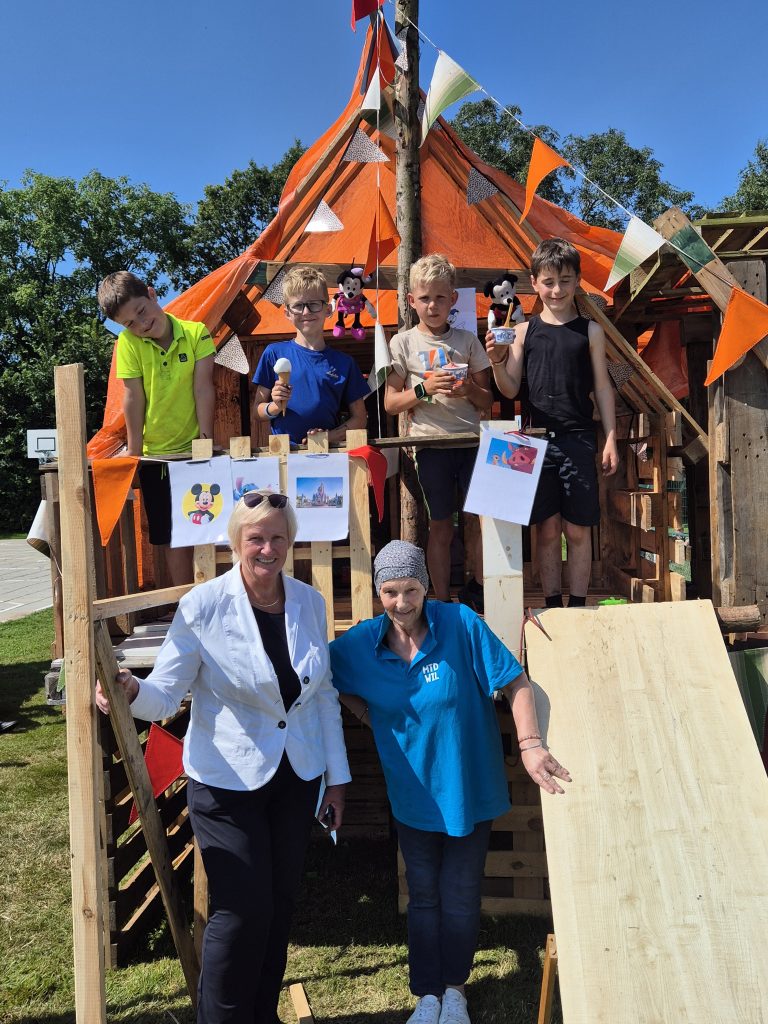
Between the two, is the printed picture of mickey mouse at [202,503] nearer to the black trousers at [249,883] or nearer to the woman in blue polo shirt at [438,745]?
the woman in blue polo shirt at [438,745]

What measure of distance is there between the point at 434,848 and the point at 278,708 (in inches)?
33.0

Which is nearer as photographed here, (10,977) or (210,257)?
(10,977)

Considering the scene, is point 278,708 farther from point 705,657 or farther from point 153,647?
point 705,657

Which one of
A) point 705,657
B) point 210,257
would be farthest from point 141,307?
point 210,257

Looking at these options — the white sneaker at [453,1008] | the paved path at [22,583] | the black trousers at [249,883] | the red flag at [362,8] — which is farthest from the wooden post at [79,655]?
the paved path at [22,583]

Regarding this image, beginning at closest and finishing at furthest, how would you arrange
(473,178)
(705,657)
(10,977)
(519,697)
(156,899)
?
(519,697), (705,657), (10,977), (156,899), (473,178)

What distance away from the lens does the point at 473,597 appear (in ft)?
13.7

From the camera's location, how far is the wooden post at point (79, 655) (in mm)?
2297

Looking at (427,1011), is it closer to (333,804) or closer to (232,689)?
(333,804)

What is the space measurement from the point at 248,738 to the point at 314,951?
5.78ft

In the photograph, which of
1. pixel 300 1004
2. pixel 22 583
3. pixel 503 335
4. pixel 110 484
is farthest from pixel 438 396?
pixel 22 583

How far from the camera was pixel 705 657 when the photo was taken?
3074mm

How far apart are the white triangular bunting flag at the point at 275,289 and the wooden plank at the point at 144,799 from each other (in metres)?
2.48

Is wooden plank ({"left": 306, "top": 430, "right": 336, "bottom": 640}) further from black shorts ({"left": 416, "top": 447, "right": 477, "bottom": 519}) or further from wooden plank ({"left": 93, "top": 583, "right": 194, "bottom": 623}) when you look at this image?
black shorts ({"left": 416, "top": 447, "right": 477, "bottom": 519})
